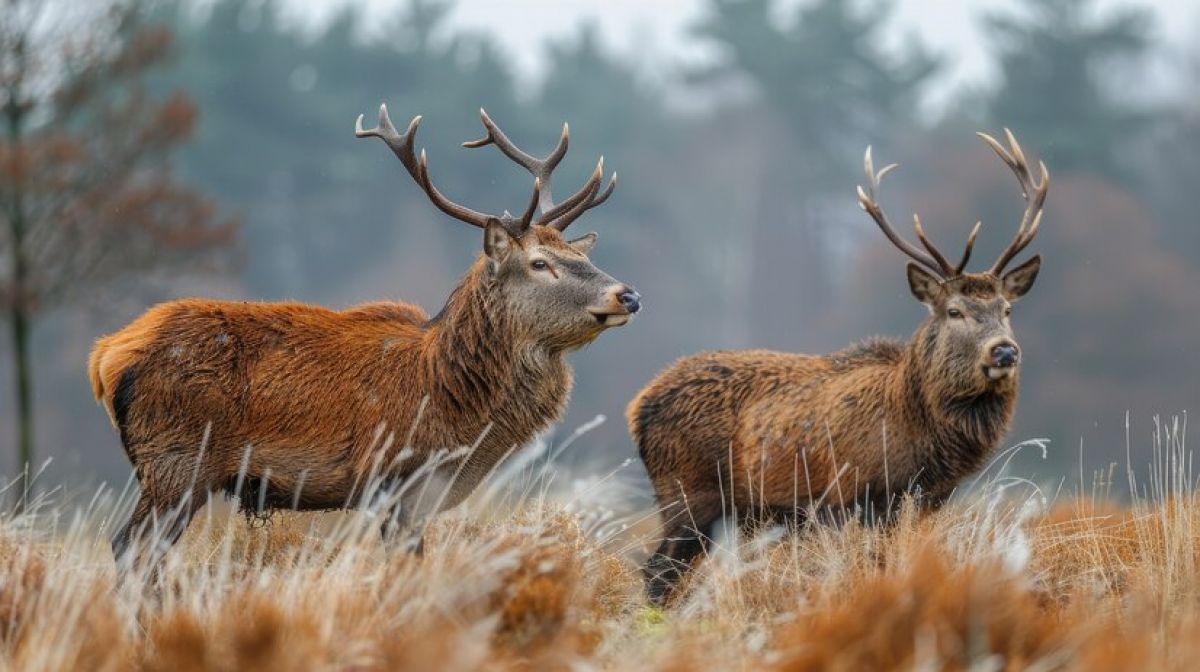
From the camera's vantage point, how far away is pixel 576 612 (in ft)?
18.0

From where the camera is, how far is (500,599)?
17.6 ft

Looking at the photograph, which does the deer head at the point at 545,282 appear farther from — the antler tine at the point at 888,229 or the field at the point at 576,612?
the antler tine at the point at 888,229

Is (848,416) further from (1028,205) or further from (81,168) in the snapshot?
(81,168)

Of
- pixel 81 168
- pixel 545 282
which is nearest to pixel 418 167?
pixel 545 282

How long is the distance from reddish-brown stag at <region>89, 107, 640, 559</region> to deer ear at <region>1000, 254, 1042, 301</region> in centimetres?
228

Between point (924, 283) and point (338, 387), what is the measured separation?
309 centimetres

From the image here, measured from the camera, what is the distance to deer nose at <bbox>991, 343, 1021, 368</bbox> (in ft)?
25.7

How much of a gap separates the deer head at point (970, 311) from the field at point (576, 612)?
1.14m

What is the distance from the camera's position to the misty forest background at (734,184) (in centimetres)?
3325

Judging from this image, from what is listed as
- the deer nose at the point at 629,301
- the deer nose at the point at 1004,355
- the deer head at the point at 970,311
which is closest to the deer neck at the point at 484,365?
the deer nose at the point at 629,301

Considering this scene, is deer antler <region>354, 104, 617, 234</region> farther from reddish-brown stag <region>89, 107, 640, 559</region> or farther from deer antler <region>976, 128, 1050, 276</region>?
deer antler <region>976, 128, 1050, 276</region>

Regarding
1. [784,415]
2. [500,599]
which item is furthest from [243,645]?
[784,415]

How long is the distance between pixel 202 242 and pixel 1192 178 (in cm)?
2619

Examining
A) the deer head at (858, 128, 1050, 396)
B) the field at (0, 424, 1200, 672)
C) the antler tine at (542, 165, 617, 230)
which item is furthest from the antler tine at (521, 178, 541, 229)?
the deer head at (858, 128, 1050, 396)
